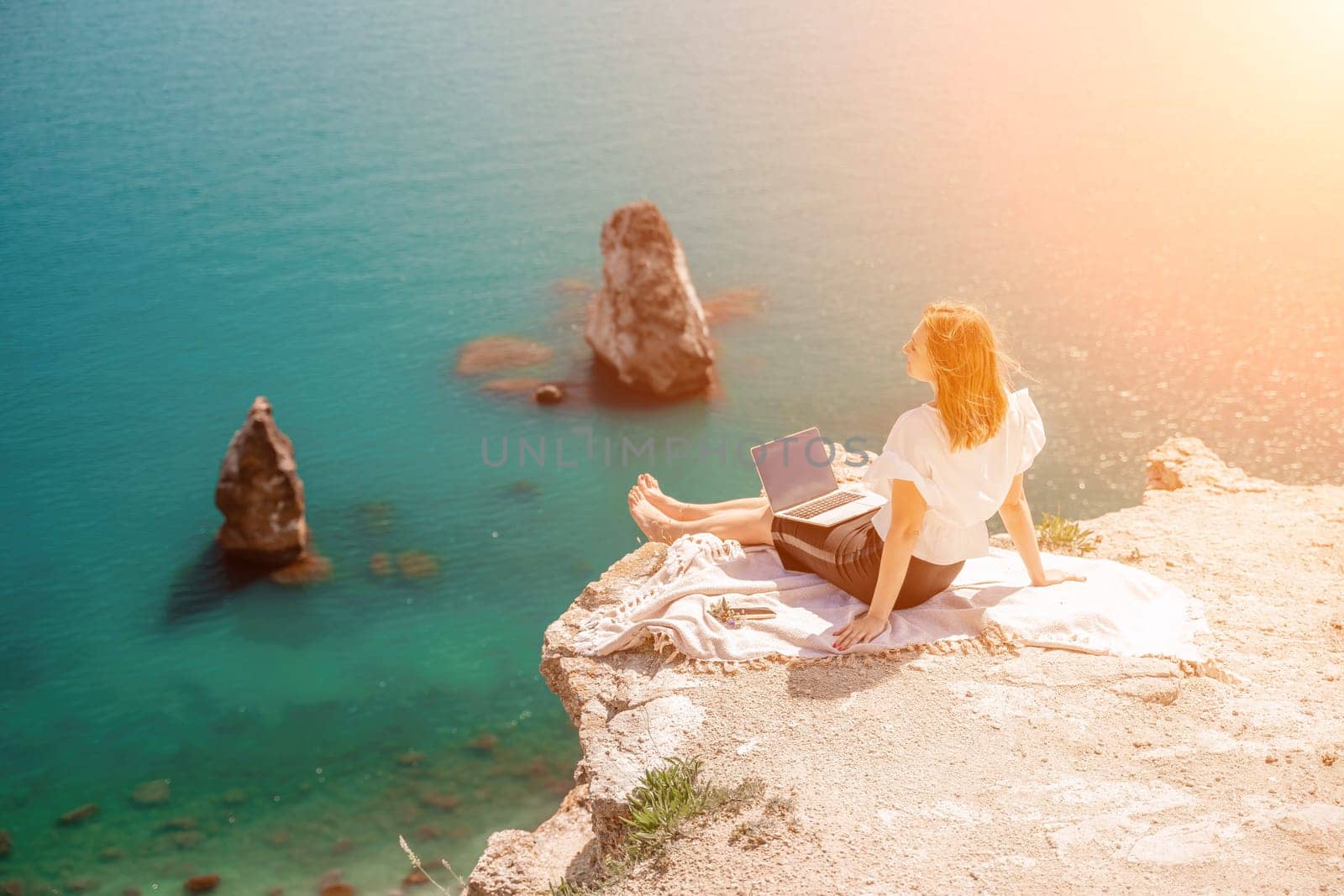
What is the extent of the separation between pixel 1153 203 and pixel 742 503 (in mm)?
22209

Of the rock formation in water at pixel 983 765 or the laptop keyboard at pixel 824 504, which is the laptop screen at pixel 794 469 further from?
the rock formation in water at pixel 983 765

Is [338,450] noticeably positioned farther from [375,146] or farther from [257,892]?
[375,146]

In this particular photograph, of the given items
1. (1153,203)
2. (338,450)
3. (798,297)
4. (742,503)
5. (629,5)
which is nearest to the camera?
(742,503)

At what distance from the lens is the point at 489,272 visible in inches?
1086

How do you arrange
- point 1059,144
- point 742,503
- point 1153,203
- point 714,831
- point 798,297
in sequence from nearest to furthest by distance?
point 714,831 → point 742,503 → point 798,297 → point 1153,203 → point 1059,144

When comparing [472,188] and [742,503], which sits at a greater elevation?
[472,188]

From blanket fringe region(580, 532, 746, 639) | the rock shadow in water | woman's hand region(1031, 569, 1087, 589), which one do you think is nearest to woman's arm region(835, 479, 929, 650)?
woman's hand region(1031, 569, 1087, 589)

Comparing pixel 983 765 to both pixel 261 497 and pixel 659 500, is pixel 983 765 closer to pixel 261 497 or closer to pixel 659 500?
pixel 659 500

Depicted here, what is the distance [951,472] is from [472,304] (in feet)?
67.3

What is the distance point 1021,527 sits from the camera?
304 inches

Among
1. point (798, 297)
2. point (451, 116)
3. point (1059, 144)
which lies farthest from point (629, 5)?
point (798, 297)

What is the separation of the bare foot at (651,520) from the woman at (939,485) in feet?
4.49

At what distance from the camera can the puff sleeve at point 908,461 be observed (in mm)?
6945

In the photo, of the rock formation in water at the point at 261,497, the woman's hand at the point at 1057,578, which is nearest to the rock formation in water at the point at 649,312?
the rock formation in water at the point at 261,497
